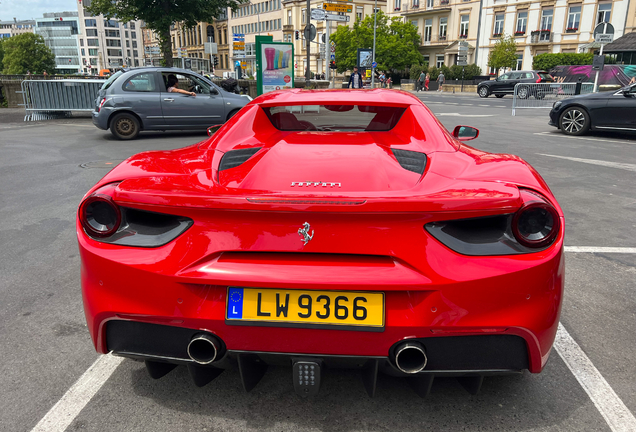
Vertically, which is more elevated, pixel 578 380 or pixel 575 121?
pixel 575 121

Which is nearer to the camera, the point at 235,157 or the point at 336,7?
the point at 235,157

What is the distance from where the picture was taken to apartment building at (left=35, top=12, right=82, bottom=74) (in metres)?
170

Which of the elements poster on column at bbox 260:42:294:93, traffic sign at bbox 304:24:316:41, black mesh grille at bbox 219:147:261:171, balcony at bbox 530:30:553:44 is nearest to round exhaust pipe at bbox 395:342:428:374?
black mesh grille at bbox 219:147:261:171

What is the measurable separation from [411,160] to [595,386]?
1381 mm

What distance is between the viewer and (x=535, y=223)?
1.97 metres

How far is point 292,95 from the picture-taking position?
3.28m

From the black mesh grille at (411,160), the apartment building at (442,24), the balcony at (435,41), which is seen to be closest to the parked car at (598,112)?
the black mesh grille at (411,160)

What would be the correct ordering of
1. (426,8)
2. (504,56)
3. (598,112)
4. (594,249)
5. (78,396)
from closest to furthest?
1. (78,396)
2. (594,249)
3. (598,112)
4. (504,56)
5. (426,8)

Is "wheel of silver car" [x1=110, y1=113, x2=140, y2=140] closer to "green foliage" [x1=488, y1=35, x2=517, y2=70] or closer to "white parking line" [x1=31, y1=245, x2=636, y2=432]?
"white parking line" [x1=31, y1=245, x2=636, y2=432]

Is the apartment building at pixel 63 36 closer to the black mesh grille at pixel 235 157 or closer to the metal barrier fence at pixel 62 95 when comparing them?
the metal barrier fence at pixel 62 95

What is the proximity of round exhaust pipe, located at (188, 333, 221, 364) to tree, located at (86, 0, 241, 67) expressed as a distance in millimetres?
24544

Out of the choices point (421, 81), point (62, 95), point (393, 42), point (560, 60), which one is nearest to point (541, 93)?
point (62, 95)

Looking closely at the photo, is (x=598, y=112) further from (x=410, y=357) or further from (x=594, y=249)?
(x=410, y=357)

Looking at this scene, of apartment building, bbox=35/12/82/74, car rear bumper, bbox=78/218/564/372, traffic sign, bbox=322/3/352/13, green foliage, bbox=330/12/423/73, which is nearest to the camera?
car rear bumper, bbox=78/218/564/372
